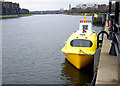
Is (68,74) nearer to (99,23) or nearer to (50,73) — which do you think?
(50,73)

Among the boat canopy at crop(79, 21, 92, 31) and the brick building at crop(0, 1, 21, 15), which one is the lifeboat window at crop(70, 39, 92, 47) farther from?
the brick building at crop(0, 1, 21, 15)

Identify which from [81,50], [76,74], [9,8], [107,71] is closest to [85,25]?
[81,50]

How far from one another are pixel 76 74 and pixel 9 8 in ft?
546

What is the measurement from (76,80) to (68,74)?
1.38 m

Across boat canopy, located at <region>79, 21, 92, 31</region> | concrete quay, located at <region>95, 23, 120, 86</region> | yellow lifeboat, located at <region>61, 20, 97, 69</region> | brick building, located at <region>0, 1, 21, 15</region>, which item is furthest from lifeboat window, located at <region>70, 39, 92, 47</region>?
brick building, located at <region>0, 1, 21, 15</region>

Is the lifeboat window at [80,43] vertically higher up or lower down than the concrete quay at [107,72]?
higher up

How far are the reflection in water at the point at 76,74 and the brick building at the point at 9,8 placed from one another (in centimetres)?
14846

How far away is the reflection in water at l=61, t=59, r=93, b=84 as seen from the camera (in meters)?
13.4

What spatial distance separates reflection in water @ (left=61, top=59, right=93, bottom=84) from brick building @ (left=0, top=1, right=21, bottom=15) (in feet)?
487

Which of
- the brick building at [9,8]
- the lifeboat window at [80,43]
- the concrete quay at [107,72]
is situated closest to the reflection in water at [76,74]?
the lifeboat window at [80,43]

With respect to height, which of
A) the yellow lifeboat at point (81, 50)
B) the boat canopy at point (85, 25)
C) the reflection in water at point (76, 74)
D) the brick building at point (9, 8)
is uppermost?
the brick building at point (9, 8)

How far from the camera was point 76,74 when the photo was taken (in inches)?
571

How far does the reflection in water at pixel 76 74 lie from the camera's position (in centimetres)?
1338

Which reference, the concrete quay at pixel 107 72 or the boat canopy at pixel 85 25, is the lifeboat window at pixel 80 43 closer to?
the concrete quay at pixel 107 72
